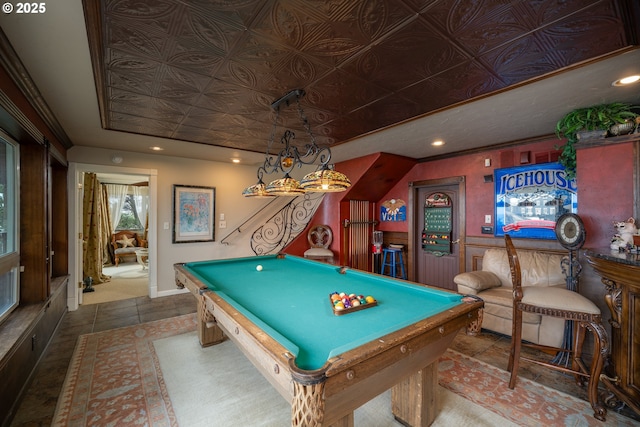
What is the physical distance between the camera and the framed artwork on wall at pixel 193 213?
4.92m

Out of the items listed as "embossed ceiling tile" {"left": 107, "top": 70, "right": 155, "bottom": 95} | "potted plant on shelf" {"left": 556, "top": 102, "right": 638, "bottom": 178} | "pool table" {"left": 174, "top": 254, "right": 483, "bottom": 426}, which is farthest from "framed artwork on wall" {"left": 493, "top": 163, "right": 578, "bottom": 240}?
"embossed ceiling tile" {"left": 107, "top": 70, "right": 155, "bottom": 95}

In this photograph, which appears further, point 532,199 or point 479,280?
point 532,199

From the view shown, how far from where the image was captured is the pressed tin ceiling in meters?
1.38

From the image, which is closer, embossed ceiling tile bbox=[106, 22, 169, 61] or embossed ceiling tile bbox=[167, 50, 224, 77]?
embossed ceiling tile bbox=[106, 22, 169, 61]

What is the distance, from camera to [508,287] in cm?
348

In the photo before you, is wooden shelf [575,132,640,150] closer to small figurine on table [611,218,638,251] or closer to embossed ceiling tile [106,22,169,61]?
small figurine on table [611,218,638,251]

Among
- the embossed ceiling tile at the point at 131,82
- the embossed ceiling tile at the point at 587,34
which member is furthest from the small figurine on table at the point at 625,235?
the embossed ceiling tile at the point at 131,82

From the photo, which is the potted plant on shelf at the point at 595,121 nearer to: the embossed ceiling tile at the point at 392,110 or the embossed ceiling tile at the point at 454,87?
the embossed ceiling tile at the point at 454,87

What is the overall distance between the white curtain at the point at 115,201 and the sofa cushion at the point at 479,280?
963cm

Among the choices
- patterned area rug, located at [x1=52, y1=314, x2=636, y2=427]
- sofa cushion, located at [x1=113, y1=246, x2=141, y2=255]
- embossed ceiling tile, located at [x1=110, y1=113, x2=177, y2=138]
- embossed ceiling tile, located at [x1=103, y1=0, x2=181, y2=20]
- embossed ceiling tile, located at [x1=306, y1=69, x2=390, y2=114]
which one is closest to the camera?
embossed ceiling tile, located at [x1=103, y1=0, x2=181, y2=20]

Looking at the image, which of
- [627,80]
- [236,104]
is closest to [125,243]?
[236,104]

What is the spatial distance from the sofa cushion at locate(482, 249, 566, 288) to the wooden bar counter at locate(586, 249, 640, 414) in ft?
4.29

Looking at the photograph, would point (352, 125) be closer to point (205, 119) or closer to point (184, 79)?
point (205, 119)

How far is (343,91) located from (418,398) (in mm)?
2394
